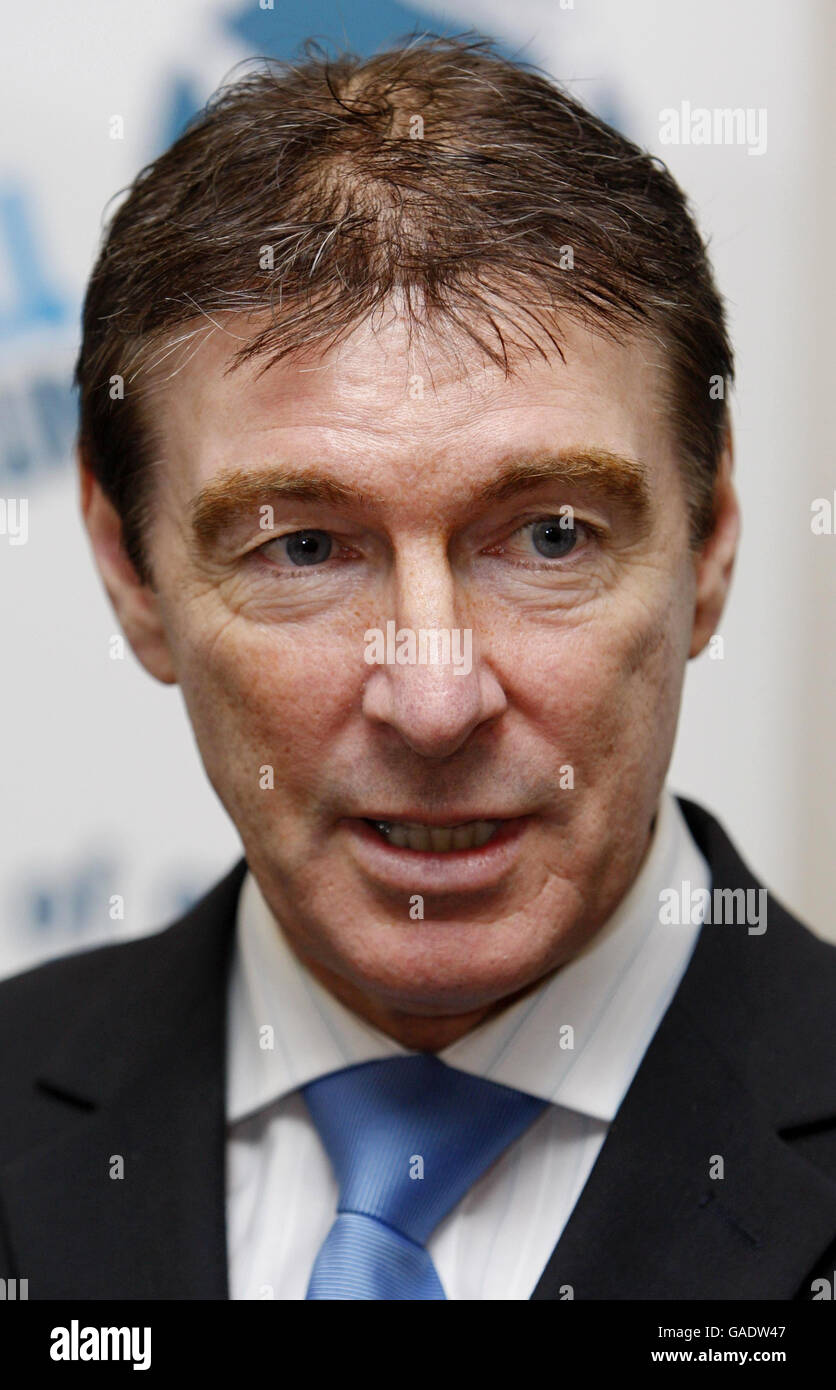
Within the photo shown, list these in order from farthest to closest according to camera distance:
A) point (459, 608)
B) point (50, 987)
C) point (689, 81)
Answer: point (689, 81) < point (50, 987) < point (459, 608)

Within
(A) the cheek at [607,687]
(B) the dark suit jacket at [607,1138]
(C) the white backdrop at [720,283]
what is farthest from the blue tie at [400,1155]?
(C) the white backdrop at [720,283]

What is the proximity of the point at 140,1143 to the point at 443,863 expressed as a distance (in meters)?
0.46

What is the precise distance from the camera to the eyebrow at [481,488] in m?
1.31

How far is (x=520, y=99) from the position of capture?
4.92 ft

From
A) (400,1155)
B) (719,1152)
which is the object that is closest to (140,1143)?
(400,1155)

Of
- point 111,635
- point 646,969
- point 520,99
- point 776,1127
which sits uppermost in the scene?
point 520,99

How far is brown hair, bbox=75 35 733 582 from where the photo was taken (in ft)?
4.37

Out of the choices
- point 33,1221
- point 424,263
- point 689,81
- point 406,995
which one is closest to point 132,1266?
point 33,1221

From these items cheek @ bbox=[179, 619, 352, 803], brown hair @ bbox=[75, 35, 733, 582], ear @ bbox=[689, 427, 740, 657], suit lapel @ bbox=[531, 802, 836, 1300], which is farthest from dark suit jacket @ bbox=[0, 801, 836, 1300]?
brown hair @ bbox=[75, 35, 733, 582]

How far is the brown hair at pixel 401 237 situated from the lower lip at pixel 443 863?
0.37 meters

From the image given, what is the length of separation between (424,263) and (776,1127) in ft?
2.72

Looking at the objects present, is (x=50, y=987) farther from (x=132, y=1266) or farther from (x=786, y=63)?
(x=786, y=63)

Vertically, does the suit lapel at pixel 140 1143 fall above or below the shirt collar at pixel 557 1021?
below

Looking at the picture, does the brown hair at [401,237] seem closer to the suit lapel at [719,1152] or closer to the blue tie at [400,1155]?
the suit lapel at [719,1152]
